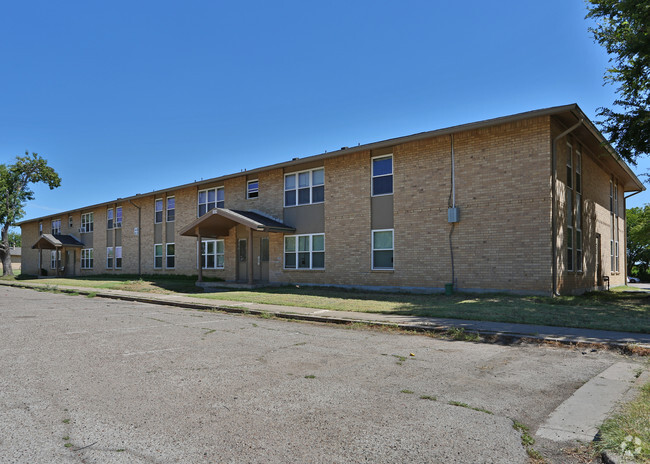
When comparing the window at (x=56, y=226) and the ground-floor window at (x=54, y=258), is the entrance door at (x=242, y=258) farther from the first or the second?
the window at (x=56, y=226)

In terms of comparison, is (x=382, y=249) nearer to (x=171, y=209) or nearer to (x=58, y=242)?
(x=171, y=209)

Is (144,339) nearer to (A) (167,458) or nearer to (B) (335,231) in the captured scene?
Answer: (A) (167,458)

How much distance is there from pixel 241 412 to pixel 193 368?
2.04 m

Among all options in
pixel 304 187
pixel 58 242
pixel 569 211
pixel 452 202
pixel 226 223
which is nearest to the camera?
pixel 452 202

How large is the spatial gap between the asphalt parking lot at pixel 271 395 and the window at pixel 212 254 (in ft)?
56.2

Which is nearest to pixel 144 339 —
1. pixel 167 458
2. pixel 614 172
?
pixel 167 458

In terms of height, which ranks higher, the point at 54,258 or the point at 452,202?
the point at 452,202

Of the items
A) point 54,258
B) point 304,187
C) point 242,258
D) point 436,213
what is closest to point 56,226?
point 54,258

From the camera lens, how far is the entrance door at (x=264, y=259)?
78.2 feet

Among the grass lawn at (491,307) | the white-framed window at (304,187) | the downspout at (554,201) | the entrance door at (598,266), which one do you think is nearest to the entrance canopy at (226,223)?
the white-framed window at (304,187)

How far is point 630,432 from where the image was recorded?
12.6ft

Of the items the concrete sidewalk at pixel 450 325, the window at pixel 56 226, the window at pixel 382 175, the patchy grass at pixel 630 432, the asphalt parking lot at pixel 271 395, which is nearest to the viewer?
the patchy grass at pixel 630 432

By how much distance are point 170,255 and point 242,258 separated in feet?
22.5

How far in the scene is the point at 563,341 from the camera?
830 cm
